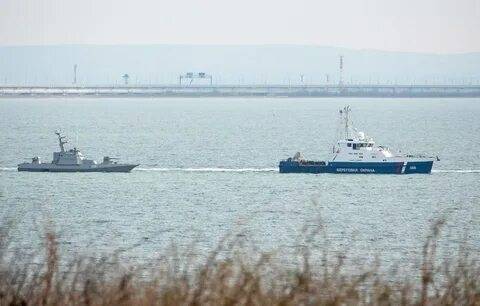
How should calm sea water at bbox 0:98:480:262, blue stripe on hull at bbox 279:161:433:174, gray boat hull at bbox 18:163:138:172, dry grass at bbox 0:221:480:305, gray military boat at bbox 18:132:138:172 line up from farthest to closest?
gray boat hull at bbox 18:163:138:172
gray military boat at bbox 18:132:138:172
blue stripe on hull at bbox 279:161:433:174
calm sea water at bbox 0:98:480:262
dry grass at bbox 0:221:480:305

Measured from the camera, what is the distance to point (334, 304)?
9211 millimetres

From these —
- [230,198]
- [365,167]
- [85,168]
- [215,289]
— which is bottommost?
[85,168]

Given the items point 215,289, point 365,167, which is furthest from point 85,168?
point 215,289

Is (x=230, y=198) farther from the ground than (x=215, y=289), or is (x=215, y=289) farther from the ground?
(x=215, y=289)

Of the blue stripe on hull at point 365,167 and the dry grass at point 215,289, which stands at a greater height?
the dry grass at point 215,289

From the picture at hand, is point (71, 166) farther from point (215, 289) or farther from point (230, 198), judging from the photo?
point (215, 289)

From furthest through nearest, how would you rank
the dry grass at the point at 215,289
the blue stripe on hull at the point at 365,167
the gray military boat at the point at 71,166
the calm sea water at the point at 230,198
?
the gray military boat at the point at 71,166, the blue stripe on hull at the point at 365,167, the calm sea water at the point at 230,198, the dry grass at the point at 215,289

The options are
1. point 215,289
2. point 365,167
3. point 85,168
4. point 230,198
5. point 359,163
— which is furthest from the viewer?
point 85,168

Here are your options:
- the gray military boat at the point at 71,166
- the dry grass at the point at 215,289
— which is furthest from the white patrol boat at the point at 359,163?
the dry grass at the point at 215,289

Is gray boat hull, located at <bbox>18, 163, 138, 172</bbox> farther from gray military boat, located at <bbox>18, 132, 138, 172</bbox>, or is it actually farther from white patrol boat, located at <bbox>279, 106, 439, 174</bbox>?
white patrol boat, located at <bbox>279, 106, 439, 174</bbox>

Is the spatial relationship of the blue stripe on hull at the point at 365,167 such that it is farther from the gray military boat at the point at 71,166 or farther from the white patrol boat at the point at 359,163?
the gray military boat at the point at 71,166

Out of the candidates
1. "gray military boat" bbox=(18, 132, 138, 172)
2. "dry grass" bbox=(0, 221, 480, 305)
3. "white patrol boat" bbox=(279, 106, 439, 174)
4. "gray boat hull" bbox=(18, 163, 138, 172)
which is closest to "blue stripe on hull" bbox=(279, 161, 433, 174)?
"white patrol boat" bbox=(279, 106, 439, 174)

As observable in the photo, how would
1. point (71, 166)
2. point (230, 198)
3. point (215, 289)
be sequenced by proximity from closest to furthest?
point (215, 289), point (230, 198), point (71, 166)

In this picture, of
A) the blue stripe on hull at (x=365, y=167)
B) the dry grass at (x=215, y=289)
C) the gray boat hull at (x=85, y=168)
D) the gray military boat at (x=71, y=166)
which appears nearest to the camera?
the dry grass at (x=215, y=289)
